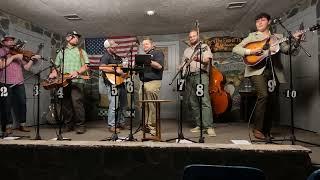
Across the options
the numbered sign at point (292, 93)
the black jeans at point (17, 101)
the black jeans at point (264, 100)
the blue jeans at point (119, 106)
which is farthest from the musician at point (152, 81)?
the black jeans at point (17, 101)

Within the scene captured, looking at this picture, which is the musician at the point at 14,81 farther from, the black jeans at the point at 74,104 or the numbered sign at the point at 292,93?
the numbered sign at the point at 292,93

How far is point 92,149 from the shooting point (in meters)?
3.01

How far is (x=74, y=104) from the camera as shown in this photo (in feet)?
14.0

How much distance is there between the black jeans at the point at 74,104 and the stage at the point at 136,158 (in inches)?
46.6

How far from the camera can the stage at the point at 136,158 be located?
8.97 feet

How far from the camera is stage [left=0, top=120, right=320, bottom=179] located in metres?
2.73

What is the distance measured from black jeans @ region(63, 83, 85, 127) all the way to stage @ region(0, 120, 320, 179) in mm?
1185

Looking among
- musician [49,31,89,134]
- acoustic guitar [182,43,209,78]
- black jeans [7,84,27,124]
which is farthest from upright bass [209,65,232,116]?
black jeans [7,84,27,124]

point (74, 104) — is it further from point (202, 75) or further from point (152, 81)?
point (202, 75)

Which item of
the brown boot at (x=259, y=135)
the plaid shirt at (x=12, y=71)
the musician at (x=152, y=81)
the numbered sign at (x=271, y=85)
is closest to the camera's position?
the numbered sign at (x=271, y=85)

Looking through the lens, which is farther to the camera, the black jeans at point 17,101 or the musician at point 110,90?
the black jeans at point 17,101

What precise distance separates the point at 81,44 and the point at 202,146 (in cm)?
576

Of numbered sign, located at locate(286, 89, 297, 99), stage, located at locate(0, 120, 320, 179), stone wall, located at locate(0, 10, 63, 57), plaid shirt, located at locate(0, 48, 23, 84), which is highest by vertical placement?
stone wall, located at locate(0, 10, 63, 57)

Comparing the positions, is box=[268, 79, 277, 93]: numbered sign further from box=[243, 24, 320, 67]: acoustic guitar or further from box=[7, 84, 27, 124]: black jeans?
box=[7, 84, 27, 124]: black jeans
